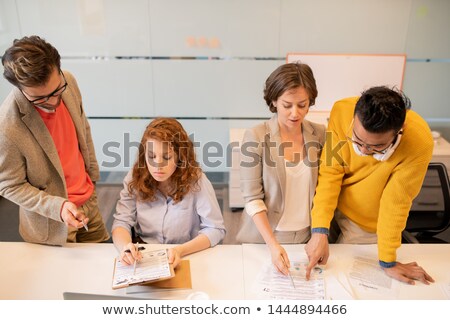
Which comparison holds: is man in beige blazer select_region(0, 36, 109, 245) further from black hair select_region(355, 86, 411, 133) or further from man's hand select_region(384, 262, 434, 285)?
man's hand select_region(384, 262, 434, 285)

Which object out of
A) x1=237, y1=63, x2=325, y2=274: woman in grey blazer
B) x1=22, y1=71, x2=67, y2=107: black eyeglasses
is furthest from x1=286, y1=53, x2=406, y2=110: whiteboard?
x1=22, y1=71, x2=67, y2=107: black eyeglasses

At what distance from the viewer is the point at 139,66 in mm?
3451

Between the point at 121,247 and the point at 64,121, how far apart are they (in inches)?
24.2

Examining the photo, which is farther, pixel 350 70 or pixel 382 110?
pixel 350 70

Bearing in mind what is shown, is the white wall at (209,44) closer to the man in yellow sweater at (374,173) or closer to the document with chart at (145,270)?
the man in yellow sweater at (374,173)

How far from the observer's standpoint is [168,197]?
1.82 m

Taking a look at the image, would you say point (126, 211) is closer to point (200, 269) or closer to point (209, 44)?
point (200, 269)

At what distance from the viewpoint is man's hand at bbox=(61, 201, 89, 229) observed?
1592 mm

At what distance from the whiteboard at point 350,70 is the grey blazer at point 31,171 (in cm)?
229

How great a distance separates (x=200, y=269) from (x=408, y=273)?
2.71ft

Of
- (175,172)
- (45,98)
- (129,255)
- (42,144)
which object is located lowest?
(129,255)

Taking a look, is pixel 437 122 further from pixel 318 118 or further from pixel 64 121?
pixel 64 121

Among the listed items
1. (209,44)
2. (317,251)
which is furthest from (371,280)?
(209,44)
